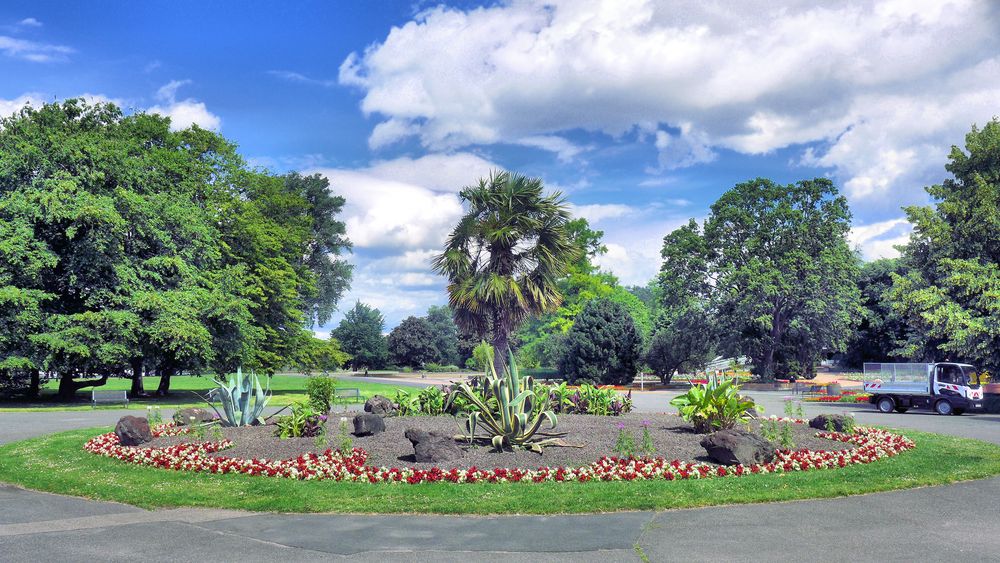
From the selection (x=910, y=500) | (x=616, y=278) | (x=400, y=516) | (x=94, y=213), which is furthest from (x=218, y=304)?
(x=616, y=278)

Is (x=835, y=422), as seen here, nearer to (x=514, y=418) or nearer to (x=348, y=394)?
(x=514, y=418)

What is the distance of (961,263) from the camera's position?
29.9 metres

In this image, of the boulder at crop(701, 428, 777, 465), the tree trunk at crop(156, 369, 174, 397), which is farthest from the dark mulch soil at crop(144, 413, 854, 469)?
the tree trunk at crop(156, 369, 174, 397)

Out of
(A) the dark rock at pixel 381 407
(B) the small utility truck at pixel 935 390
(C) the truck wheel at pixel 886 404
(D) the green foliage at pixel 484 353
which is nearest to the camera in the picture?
(D) the green foliage at pixel 484 353

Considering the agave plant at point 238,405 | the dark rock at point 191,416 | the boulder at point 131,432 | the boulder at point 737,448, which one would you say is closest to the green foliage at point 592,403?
the agave plant at point 238,405

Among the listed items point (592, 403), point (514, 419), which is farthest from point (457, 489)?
point (592, 403)

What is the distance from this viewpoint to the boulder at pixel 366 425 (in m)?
13.9

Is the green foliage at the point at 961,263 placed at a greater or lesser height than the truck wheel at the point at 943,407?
greater

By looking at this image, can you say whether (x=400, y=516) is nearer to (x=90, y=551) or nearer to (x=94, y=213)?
(x=90, y=551)

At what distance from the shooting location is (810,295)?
145ft

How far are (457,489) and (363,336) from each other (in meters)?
71.9

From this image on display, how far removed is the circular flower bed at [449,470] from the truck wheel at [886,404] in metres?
13.8

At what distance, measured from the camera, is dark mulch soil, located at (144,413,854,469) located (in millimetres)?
11500

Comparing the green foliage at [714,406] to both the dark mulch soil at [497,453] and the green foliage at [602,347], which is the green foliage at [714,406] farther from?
the green foliage at [602,347]
